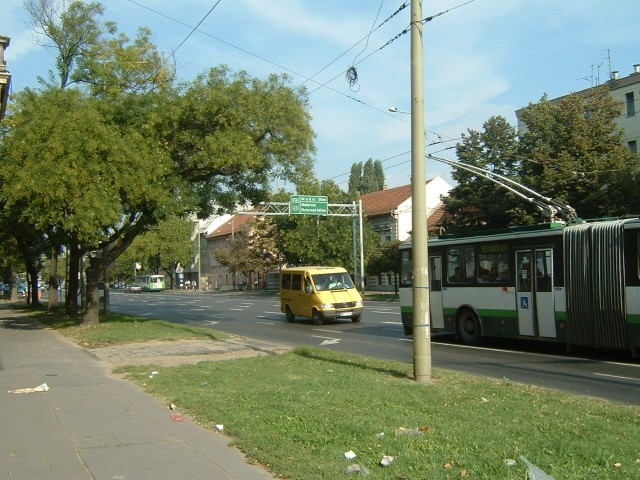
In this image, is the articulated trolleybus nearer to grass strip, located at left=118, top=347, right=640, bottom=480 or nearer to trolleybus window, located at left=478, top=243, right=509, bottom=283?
trolleybus window, located at left=478, top=243, right=509, bottom=283

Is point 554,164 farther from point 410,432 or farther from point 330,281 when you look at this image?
point 410,432

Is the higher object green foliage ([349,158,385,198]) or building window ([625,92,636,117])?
green foliage ([349,158,385,198])

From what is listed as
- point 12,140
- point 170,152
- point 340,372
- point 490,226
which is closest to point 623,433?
point 340,372

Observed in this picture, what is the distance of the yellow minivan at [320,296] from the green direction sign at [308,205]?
12463 millimetres

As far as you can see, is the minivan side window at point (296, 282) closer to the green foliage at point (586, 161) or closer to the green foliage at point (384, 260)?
the green foliage at point (586, 161)

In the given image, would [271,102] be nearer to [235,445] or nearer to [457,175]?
[235,445]

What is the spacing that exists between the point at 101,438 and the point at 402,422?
3.14 m

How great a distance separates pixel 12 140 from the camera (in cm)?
2039

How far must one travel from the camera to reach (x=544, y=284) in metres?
14.7

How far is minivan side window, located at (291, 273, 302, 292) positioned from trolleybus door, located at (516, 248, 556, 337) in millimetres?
12421

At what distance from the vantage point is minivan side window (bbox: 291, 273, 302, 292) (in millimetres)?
26625

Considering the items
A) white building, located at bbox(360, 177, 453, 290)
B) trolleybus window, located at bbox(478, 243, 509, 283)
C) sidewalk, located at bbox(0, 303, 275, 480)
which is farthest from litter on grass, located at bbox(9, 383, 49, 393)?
white building, located at bbox(360, 177, 453, 290)

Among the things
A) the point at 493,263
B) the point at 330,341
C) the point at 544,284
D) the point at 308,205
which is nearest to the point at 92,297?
the point at 330,341

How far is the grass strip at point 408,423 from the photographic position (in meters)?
5.45
